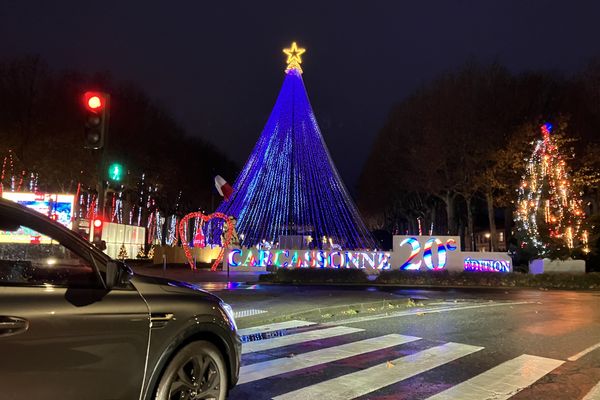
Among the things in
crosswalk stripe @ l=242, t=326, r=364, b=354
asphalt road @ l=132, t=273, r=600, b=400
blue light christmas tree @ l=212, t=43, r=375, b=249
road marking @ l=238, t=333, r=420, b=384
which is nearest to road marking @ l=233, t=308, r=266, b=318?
asphalt road @ l=132, t=273, r=600, b=400

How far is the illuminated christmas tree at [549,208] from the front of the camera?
23906 mm

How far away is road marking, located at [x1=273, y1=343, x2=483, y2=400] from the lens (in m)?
5.45

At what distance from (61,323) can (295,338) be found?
5.61 meters

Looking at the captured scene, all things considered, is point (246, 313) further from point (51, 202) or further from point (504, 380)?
point (51, 202)

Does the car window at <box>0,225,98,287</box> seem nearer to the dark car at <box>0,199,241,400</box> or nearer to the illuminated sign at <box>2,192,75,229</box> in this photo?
the dark car at <box>0,199,241,400</box>

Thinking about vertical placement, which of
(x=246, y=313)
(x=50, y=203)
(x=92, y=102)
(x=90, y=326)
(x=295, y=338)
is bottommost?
(x=295, y=338)

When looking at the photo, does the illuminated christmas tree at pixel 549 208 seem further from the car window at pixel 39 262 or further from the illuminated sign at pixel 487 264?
the car window at pixel 39 262

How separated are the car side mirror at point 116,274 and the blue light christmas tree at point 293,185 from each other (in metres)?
26.7

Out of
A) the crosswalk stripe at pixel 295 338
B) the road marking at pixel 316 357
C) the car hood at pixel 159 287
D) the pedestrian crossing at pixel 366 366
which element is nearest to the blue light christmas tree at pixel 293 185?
the crosswalk stripe at pixel 295 338

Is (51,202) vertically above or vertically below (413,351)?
above

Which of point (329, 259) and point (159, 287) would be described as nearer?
point (159, 287)

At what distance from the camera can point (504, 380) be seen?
239 inches

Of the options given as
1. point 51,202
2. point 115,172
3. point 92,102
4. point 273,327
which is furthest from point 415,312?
point 51,202

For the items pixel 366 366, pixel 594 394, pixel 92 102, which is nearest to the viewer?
pixel 594 394
